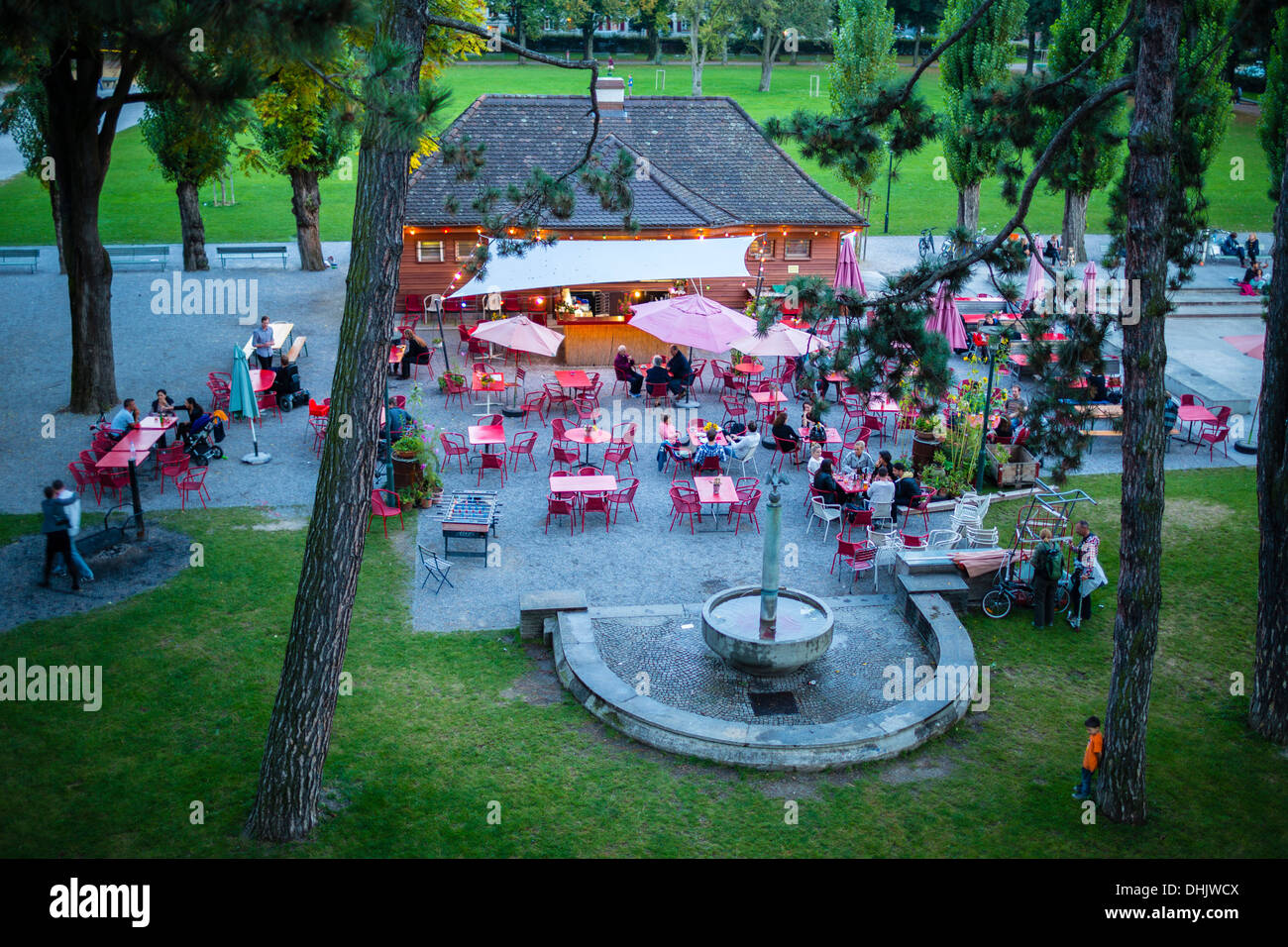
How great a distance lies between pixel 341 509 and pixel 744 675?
5.79 meters

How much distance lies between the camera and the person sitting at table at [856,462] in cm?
1891

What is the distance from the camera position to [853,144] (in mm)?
13406

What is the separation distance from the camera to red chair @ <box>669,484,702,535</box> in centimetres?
1777

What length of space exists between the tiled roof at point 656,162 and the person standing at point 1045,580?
15753 millimetres

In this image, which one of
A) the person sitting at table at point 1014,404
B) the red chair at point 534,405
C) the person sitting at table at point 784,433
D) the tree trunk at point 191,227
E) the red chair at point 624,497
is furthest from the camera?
the tree trunk at point 191,227

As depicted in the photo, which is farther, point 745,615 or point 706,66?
point 706,66

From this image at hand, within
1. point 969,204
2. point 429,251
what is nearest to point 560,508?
point 429,251

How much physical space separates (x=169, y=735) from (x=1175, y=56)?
1166 centimetres

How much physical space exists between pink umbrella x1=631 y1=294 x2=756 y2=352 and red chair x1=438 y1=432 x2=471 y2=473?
13.3ft

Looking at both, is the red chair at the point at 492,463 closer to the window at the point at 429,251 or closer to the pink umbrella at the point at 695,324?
the pink umbrella at the point at 695,324

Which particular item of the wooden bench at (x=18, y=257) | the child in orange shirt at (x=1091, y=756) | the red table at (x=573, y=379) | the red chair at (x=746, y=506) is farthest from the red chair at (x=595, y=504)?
the wooden bench at (x=18, y=257)
